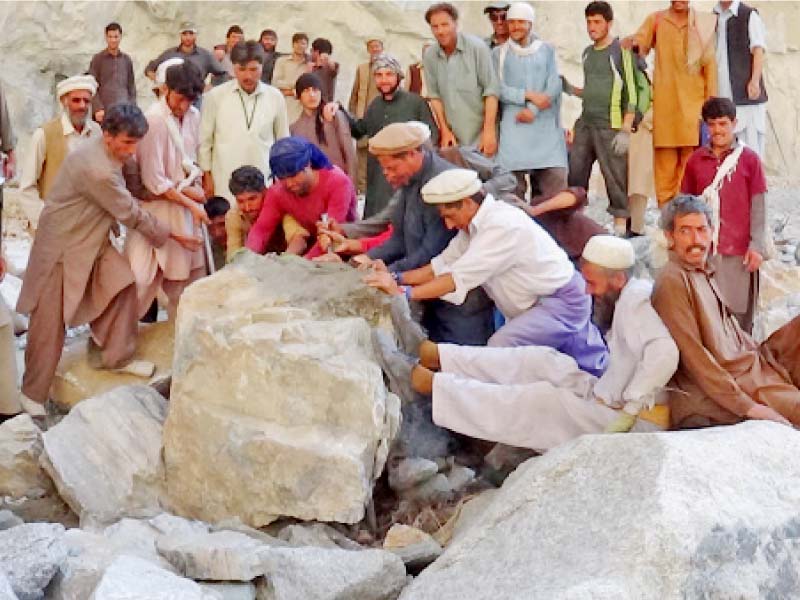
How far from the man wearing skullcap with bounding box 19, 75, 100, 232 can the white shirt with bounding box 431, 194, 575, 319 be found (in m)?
2.82

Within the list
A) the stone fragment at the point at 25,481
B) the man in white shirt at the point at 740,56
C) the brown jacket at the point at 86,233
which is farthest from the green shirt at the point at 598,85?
the stone fragment at the point at 25,481

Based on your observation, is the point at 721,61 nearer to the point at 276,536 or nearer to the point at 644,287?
the point at 644,287

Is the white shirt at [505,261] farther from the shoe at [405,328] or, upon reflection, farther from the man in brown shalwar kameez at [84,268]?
the man in brown shalwar kameez at [84,268]

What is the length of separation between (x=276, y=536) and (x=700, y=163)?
3077mm

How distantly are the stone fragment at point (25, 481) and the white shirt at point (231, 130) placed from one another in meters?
2.31

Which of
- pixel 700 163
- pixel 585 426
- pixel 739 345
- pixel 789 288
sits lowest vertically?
pixel 789 288

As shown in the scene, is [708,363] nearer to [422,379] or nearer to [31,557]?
[422,379]

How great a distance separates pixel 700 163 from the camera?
638 centimetres

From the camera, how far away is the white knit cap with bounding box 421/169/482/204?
525cm

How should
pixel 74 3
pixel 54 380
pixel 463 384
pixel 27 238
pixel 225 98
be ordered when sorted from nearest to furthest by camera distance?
pixel 463 384 < pixel 54 380 < pixel 225 98 < pixel 27 238 < pixel 74 3

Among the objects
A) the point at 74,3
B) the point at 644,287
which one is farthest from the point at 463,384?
the point at 74,3

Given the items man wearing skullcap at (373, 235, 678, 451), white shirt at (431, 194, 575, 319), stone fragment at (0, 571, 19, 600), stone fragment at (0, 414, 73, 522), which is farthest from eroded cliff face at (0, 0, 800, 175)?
stone fragment at (0, 571, 19, 600)

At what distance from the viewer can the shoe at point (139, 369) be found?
22.4ft

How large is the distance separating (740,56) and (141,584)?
5889 millimetres
